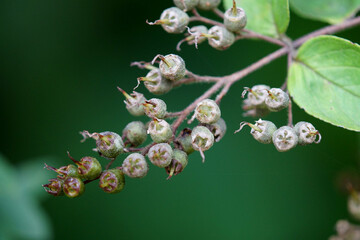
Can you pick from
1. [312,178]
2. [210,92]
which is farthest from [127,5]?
[210,92]

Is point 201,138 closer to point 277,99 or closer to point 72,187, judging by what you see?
point 277,99

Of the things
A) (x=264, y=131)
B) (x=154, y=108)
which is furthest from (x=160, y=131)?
(x=264, y=131)

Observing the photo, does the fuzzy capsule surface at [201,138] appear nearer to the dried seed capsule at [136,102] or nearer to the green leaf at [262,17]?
the dried seed capsule at [136,102]

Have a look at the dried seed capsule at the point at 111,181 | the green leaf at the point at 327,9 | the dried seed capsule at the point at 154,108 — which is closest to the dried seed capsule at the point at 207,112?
the dried seed capsule at the point at 154,108

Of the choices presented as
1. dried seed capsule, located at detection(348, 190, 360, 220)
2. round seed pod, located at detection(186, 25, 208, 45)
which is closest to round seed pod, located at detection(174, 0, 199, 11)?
round seed pod, located at detection(186, 25, 208, 45)

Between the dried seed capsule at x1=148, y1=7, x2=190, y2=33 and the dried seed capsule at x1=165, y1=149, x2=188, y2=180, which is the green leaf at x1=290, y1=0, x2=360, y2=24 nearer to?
the dried seed capsule at x1=148, y1=7, x2=190, y2=33
